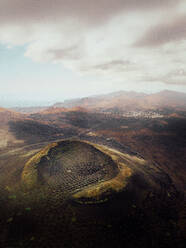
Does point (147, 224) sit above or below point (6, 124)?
below

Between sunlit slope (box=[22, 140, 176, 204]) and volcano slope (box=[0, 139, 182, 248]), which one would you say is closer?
volcano slope (box=[0, 139, 182, 248])

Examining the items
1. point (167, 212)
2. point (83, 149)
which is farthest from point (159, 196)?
point (83, 149)

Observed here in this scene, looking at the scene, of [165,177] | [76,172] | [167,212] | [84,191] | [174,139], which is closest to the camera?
[167,212]

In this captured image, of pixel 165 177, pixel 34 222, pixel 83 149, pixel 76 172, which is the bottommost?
pixel 165 177

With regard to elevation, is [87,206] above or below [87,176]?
below

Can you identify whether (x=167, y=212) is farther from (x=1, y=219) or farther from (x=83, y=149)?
(x=1, y=219)

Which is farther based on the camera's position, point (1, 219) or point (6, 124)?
point (6, 124)

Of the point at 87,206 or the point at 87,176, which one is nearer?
the point at 87,206

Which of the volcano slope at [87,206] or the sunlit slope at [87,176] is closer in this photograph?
the volcano slope at [87,206]
